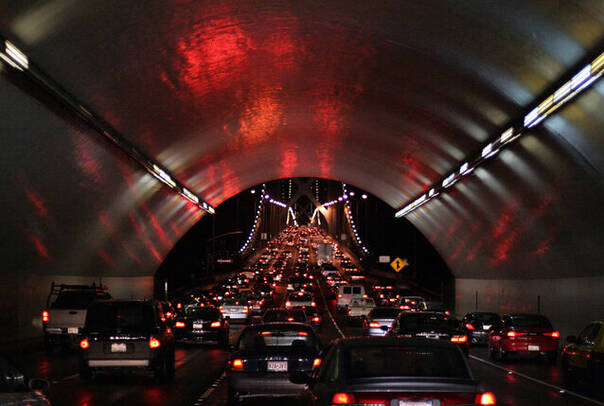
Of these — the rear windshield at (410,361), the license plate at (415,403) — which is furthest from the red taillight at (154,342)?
the license plate at (415,403)

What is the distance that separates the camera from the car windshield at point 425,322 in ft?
75.4

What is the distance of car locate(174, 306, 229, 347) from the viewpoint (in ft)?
103

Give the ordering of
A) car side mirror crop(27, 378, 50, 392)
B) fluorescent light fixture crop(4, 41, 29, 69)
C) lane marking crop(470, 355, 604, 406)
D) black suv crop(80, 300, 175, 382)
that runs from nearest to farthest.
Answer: car side mirror crop(27, 378, 50, 392)
fluorescent light fixture crop(4, 41, 29, 69)
lane marking crop(470, 355, 604, 406)
black suv crop(80, 300, 175, 382)

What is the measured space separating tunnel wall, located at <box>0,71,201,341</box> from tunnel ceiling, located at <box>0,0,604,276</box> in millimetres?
1057

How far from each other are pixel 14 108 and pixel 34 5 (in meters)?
4.55

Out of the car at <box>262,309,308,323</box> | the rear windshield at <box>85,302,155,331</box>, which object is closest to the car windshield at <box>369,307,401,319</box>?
the car at <box>262,309,308,323</box>

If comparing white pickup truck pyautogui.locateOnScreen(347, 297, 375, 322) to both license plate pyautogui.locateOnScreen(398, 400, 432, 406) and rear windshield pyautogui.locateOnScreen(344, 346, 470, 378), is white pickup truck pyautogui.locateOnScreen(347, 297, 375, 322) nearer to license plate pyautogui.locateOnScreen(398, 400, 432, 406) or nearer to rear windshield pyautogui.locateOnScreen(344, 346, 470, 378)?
rear windshield pyautogui.locateOnScreen(344, 346, 470, 378)

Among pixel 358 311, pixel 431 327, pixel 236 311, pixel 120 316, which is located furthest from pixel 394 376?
pixel 236 311

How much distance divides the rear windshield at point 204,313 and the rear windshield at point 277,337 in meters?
14.9

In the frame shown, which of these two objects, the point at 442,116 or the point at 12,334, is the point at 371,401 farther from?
the point at 12,334

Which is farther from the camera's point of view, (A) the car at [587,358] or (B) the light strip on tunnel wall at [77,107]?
(A) the car at [587,358]

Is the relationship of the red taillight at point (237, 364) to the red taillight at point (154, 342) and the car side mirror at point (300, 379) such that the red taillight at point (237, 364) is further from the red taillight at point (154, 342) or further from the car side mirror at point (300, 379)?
the car side mirror at point (300, 379)

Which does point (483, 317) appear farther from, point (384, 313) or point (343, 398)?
point (343, 398)

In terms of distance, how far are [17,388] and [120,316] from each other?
11.0 m
